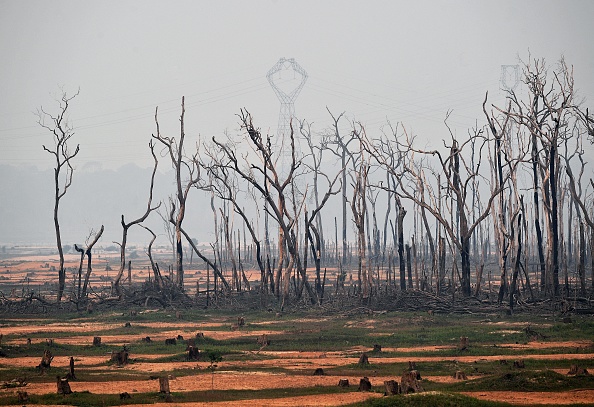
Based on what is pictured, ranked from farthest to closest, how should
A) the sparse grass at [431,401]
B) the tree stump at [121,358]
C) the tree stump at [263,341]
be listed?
1. the tree stump at [263,341]
2. the tree stump at [121,358]
3. the sparse grass at [431,401]

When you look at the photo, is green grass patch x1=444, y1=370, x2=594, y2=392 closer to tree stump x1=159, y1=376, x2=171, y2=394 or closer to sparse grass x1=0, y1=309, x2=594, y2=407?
sparse grass x1=0, y1=309, x2=594, y2=407

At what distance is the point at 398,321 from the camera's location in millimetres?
27781

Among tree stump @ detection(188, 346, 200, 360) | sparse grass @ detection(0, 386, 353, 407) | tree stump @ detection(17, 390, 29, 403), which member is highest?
tree stump @ detection(188, 346, 200, 360)

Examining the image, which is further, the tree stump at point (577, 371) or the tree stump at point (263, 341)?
the tree stump at point (263, 341)

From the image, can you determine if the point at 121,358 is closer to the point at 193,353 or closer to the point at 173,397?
the point at 193,353

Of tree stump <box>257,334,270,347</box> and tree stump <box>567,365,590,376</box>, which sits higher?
tree stump <box>257,334,270,347</box>

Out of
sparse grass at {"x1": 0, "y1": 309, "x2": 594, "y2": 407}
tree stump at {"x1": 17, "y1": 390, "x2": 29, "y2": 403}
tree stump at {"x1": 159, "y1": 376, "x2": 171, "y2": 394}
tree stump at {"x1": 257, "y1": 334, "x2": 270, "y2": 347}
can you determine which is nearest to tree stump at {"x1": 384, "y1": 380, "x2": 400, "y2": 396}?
sparse grass at {"x1": 0, "y1": 309, "x2": 594, "y2": 407}

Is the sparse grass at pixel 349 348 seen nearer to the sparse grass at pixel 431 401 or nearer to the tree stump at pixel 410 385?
the sparse grass at pixel 431 401

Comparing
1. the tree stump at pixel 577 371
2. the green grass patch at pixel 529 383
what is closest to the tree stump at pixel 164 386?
the green grass patch at pixel 529 383

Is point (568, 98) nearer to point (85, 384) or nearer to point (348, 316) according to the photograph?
point (348, 316)

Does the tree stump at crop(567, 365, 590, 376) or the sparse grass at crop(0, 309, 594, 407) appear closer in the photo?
the sparse grass at crop(0, 309, 594, 407)

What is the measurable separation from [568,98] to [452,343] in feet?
41.2

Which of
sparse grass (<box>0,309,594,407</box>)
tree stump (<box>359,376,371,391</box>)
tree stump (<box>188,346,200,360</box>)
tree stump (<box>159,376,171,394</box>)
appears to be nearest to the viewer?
tree stump (<box>159,376,171,394</box>)

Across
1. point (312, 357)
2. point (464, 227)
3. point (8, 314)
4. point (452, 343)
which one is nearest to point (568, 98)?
point (464, 227)
